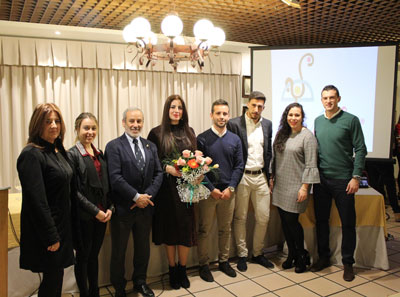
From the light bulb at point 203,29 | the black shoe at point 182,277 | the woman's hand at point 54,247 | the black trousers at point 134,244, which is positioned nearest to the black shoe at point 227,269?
the black shoe at point 182,277

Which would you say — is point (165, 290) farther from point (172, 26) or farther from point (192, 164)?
point (172, 26)

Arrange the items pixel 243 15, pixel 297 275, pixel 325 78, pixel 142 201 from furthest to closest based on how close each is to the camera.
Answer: pixel 325 78 → pixel 243 15 → pixel 297 275 → pixel 142 201

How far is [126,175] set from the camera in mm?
2629

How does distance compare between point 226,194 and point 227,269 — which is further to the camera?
point 227,269

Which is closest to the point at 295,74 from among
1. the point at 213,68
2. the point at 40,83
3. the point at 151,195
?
the point at 213,68

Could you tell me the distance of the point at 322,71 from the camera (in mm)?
4371

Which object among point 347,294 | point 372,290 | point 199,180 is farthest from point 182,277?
point 372,290

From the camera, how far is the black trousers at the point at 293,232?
127 inches

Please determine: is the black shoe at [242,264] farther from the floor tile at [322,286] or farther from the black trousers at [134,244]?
the black trousers at [134,244]

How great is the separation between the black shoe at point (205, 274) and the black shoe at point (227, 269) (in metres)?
0.17

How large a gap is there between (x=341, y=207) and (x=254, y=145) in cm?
94

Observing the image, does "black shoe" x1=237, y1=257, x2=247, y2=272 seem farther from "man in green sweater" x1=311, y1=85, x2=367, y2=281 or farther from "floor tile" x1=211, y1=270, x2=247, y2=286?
"man in green sweater" x1=311, y1=85, x2=367, y2=281

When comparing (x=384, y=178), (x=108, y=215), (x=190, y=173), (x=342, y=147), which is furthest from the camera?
(x=384, y=178)

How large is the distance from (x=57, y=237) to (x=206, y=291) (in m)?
1.44
